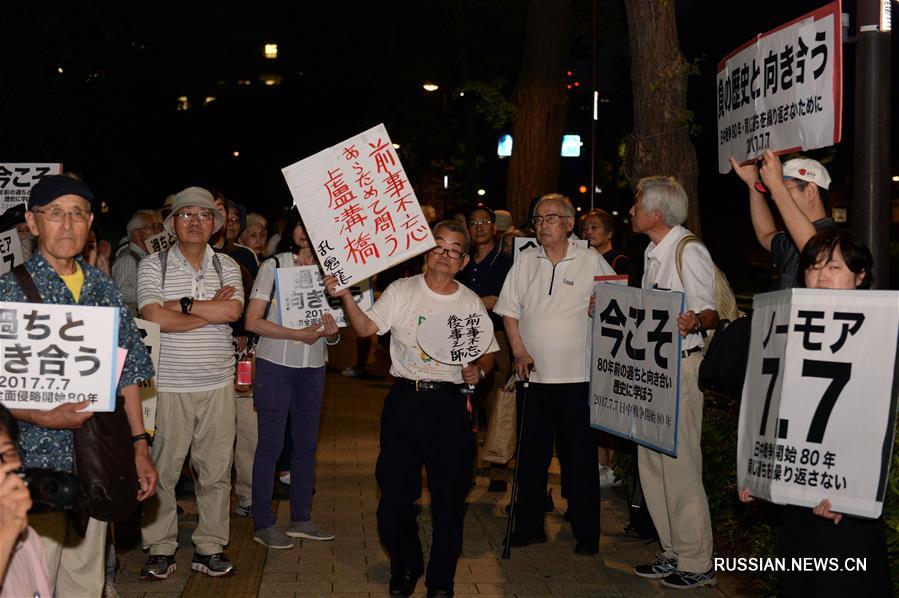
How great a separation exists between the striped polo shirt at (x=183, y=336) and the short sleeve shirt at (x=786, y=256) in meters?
3.30

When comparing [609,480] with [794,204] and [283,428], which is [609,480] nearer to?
[283,428]

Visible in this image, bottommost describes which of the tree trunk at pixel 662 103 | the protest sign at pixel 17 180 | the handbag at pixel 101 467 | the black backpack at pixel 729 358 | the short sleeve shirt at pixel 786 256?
the handbag at pixel 101 467

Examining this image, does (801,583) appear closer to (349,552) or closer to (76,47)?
(349,552)

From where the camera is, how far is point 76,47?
83.5 ft

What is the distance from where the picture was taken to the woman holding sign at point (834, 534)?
5.04m

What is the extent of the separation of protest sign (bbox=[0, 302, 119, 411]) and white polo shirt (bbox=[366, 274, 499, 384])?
2406 mm

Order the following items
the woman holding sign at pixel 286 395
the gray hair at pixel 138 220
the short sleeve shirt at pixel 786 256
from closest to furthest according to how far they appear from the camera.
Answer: the short sleeve shirt at pixel 786 256, the woman holding sign at pixel 286 395, the gray hair at pixel 138 220

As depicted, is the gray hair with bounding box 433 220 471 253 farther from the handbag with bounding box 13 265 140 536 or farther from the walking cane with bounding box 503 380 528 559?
the handbag with bounding box 13 265 140 536

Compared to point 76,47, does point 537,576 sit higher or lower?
lower

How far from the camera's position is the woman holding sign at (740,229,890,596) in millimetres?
5035

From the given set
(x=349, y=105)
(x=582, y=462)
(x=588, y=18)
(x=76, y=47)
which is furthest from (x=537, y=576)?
(x=349, y=105)

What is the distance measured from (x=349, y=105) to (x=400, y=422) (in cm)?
5053

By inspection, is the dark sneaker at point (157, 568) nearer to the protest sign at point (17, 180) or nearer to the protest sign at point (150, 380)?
the protest sign at point (150, 380)

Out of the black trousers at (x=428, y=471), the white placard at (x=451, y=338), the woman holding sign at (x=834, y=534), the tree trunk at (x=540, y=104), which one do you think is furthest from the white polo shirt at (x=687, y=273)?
the tree trunk at (x=540, y=104)
